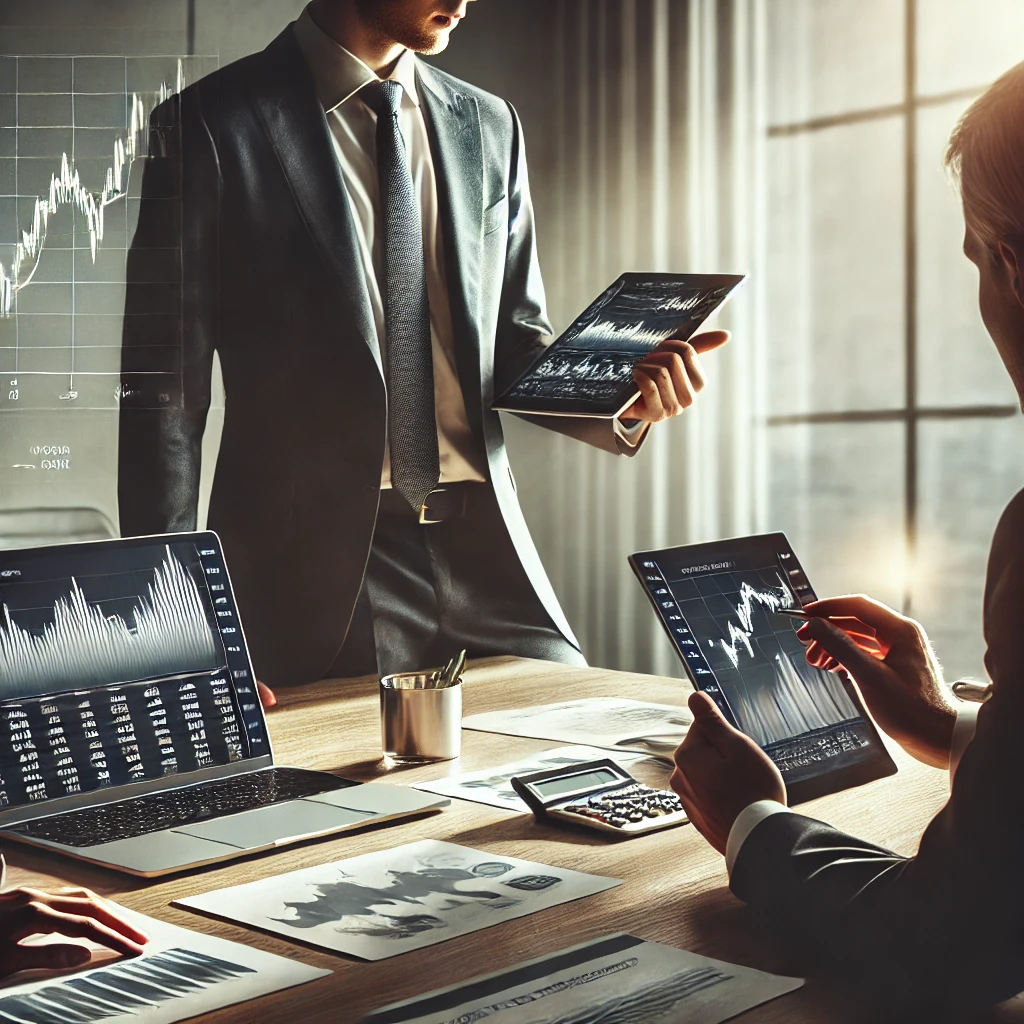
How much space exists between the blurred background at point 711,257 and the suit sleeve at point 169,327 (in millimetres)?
158

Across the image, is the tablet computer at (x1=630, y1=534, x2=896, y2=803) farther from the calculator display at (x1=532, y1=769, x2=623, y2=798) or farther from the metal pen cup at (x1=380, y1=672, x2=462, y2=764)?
the metal pen cup at (x1=380, y1=672, x2=462, y2=764)

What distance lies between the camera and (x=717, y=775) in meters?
1.11

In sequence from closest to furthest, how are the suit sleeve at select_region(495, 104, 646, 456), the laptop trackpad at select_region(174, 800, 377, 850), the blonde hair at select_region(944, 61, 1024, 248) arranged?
the blonde hair at select_region(944, 61, 1024, 248) < the laptop trackpad at select_region(174, 800, 377, 850) < the suit sleeve at select_region(495, 104, 646, 456)

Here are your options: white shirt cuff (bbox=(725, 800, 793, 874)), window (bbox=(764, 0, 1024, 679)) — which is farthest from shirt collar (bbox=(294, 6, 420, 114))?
window (bbox=(764, 0, 1024, 679))

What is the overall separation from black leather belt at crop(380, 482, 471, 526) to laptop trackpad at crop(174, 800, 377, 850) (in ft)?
3.54

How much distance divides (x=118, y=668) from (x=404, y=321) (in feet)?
3.81

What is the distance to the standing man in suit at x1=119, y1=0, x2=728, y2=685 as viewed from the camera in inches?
87.0

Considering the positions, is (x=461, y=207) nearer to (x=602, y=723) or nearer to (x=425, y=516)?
(x=425, y=516)

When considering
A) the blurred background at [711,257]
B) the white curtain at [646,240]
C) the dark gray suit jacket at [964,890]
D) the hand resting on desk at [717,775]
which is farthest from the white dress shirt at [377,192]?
the white curtain at [646,240]

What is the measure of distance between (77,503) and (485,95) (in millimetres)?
1573

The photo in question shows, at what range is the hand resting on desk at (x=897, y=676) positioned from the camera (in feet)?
4.18

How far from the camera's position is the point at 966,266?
354 centimetres

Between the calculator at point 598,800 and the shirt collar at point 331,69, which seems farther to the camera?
the shirt collar at point 331,69

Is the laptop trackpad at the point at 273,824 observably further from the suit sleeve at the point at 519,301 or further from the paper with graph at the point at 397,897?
the suit sleeve at the point at 519,301
